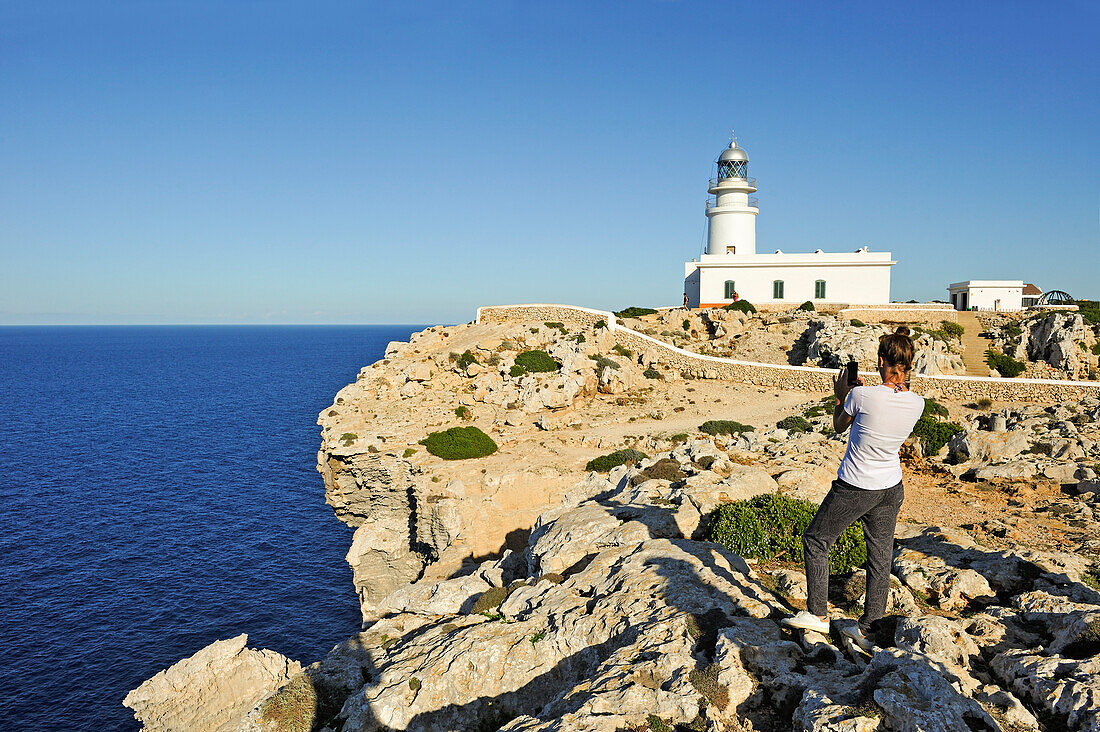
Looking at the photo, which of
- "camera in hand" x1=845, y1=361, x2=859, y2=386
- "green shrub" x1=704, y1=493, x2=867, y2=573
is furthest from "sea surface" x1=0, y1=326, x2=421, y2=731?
"camera in hand" x1=845, y1=361, x2=859, y2=386

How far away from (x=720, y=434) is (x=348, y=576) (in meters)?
22.9

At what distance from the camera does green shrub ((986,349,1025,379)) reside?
1578 inches

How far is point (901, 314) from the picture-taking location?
4966 centimetres

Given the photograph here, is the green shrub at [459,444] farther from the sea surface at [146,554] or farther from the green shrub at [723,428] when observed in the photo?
the green shrub at [723,428]

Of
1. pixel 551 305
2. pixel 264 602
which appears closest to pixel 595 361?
pixel 551 305

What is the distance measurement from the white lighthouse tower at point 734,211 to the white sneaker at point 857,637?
2174 inches

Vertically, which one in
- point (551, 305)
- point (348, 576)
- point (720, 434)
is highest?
point (551, 305)

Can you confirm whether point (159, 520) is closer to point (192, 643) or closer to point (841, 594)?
point (192, 643)

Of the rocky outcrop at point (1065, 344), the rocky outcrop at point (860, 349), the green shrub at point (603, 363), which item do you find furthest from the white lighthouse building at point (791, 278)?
the green shrub at point (603, 363)

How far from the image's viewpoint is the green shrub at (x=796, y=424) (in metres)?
30.1

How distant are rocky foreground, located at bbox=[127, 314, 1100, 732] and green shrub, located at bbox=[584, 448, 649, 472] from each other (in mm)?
690

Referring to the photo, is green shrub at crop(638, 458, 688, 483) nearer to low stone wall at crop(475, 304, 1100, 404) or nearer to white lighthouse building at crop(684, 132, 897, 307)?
low stone wall at crop(475, 304, 1100, 404)

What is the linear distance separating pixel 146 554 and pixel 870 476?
42049mm

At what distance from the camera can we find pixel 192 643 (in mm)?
28078
